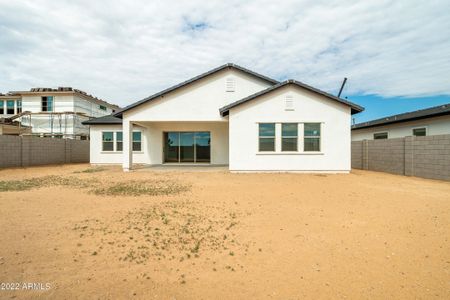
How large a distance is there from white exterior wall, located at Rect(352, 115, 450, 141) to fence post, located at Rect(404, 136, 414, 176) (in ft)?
7.13

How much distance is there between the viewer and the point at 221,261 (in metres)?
3.90

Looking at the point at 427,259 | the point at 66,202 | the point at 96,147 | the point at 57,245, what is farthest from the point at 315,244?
the point at 96,147

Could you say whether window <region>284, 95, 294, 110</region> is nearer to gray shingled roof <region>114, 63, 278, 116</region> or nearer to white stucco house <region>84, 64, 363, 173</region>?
white stucco house <region>84, 64, 363, 173</region>

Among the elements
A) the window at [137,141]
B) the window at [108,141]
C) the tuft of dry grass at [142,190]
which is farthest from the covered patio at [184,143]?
the tuft of dry grass at [142,190]

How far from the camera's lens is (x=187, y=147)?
2014cm

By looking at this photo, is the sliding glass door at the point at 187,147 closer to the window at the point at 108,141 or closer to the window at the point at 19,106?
the window at the point at 108,141

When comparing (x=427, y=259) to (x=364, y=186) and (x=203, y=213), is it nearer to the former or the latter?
(x=203, y=213)

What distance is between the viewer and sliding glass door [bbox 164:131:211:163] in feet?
65.1

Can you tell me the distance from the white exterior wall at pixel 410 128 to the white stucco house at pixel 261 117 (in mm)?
4648

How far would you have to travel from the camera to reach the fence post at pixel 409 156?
1415cm

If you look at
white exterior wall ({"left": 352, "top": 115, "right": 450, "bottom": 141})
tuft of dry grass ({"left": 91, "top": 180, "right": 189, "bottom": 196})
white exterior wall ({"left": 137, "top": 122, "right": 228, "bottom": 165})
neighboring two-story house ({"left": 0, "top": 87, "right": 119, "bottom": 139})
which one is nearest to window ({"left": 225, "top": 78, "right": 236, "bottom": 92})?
white exterior wall ({"left": 137, "top": 122, "right": 228, "bottom": 165})

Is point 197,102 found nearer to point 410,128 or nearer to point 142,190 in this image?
point 142,190

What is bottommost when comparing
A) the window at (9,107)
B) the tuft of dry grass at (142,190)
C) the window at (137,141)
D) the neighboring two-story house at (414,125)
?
the tuft of dry grass at (142,190)

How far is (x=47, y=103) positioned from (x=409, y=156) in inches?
1467
